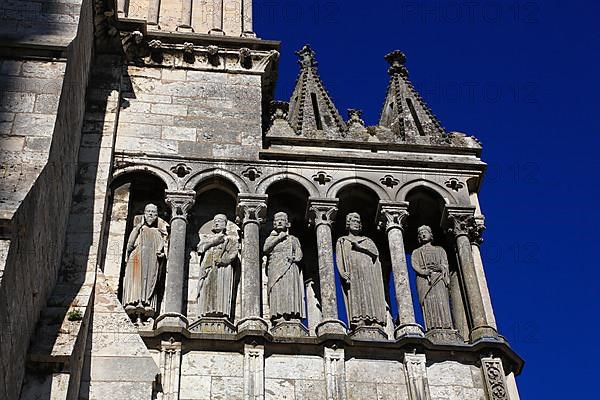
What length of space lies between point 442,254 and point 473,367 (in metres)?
1.78

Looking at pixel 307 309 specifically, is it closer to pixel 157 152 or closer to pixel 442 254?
pixel 442 254

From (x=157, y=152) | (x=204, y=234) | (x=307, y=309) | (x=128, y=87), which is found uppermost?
(x=128, y=87)

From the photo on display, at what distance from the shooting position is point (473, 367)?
10773 millimetres

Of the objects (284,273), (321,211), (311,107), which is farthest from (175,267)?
(311,107)

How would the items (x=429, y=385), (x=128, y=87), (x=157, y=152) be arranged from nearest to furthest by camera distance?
(x=429, y=385) < (x=157, y=152) < (x=128, y=87)

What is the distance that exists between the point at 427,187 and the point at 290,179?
1775 mm

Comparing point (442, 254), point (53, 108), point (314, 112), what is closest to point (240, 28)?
point (314, 112)

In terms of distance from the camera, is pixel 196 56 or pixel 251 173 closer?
pixel 251 173

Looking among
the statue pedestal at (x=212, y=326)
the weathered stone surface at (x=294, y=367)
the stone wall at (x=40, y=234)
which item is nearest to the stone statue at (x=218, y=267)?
the statue pedestal at (x=212, y=326)

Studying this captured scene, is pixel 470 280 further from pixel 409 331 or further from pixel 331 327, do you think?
pixel 331 327

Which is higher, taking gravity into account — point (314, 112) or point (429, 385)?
point (314, 112)

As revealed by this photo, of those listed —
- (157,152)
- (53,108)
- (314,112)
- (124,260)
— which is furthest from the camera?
(314,112)

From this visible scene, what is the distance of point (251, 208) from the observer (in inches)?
470

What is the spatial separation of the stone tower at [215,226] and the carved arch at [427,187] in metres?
0.03
